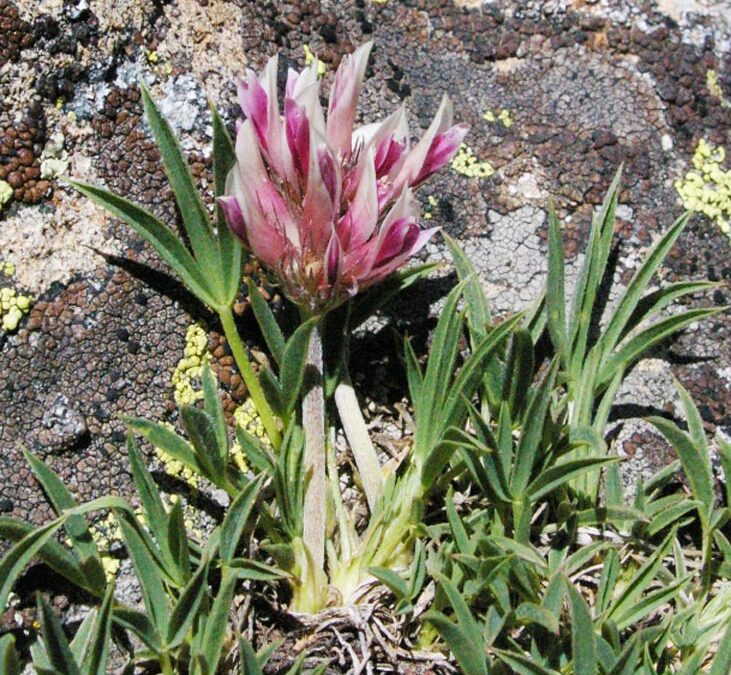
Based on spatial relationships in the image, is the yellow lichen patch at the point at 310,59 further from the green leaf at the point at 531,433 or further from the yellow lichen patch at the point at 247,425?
the green leaf at the point at 531,433

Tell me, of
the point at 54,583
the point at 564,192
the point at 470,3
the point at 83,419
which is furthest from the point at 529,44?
the point at 54,583

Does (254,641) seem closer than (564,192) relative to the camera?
Yes

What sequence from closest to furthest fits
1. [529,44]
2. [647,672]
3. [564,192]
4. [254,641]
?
[647,672]
[254,641]
[564,192]
[529,44]

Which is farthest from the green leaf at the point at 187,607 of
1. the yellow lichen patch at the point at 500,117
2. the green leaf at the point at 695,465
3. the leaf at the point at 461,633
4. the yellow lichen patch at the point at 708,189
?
the yellow lichen patch at the point at 708,189

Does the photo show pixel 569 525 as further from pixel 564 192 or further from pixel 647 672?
pixel 564 192

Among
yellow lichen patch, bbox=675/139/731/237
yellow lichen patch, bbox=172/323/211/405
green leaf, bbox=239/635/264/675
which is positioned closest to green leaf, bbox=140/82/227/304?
yellow lichen patch, bbox=172/323/211/405

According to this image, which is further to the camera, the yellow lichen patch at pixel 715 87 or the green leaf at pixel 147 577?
the yellow lichen patch at pixel 715 87

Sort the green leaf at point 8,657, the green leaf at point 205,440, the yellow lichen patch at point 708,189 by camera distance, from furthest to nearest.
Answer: the yellow lichen patch at point 708,189 < the green leaf at point 205,440 < the green leaf at point 8,657
